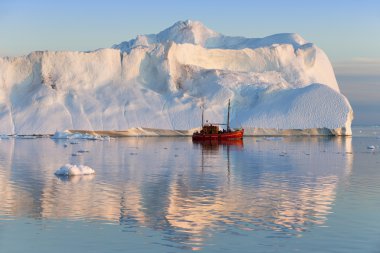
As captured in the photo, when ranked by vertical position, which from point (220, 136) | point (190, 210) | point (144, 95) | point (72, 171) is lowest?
point (190, 210)

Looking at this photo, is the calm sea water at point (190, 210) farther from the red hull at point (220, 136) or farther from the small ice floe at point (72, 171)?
the red hull at point (220, 136)

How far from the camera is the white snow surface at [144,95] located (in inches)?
1690

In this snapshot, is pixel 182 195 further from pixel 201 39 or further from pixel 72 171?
pixel 201 39

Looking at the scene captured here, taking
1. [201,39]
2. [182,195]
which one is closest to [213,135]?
[201,39]

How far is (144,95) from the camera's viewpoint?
4591 centimetres

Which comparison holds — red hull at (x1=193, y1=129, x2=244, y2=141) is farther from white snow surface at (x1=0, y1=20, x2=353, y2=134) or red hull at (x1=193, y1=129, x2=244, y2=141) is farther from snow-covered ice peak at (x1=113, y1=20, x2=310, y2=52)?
snow-covered ice peak at (x1=113, y1=20, x2=310, y2=52)

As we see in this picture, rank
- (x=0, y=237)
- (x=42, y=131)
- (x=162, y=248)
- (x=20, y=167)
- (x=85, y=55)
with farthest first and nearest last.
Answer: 1. (x=85, y=55)
2. (x=42, y=131)
3. (x=20, y=167)
4. (x=0, y=237)
5. (x=162, y=248)

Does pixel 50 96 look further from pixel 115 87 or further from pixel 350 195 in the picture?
pixel 350 195

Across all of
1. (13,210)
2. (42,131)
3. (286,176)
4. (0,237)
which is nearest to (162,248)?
(0,237)

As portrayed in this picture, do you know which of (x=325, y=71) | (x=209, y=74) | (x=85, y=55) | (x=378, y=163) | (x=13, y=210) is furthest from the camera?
(x=325, y=71)

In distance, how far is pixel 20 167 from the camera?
18.1 metres

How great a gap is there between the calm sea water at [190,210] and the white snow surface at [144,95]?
83.9ft

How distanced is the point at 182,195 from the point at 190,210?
1.87 m

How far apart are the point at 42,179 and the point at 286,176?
587 centimetres
